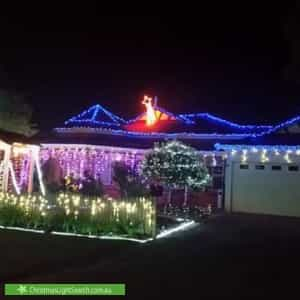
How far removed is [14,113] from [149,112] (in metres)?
6.52

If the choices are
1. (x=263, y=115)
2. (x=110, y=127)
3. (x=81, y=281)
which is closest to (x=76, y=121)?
(x=110, y=127)

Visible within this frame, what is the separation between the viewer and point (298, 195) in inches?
776

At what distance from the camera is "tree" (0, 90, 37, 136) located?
78.2ft

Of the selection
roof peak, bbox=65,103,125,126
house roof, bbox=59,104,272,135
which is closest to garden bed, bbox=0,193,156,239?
house roof, bbox=59,104,272,135

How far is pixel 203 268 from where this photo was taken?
878cm

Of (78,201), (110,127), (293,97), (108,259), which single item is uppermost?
(293,97)

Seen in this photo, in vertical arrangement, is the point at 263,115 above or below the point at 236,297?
above

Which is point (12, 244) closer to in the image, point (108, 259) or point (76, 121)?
point (108, 259)

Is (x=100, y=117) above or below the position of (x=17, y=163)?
above

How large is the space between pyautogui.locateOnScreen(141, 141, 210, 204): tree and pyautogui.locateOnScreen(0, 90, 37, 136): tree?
26.9 feet

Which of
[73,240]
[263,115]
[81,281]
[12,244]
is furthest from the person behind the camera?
[263,115]

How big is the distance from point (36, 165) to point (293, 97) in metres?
14.1

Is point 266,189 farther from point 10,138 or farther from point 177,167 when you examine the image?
point 10,138

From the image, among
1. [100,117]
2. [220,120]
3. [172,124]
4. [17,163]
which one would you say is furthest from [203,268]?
[100,117]
